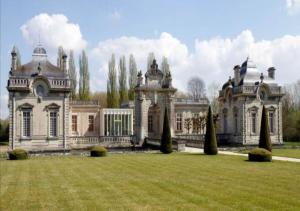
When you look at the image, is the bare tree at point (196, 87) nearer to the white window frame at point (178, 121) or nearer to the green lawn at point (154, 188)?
the white window frame at point (178, 121)

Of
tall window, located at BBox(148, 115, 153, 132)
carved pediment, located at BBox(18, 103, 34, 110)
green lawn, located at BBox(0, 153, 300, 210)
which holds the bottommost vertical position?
green lawn, located at BBox(0, 153, 300, 210)

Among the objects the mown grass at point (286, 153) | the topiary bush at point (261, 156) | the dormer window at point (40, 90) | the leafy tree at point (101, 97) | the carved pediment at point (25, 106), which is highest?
the leafy tree at point (101, 97)

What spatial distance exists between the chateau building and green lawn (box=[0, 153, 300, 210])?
11984mm

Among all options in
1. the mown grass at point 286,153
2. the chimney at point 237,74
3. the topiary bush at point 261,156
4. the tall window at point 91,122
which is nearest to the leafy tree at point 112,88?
the tall window at point 91,122

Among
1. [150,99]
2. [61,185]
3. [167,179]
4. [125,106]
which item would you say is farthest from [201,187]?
[125,106]

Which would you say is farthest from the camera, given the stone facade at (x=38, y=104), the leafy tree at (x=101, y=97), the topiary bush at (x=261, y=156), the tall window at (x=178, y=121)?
the leafy tree at (x=101, y=97)

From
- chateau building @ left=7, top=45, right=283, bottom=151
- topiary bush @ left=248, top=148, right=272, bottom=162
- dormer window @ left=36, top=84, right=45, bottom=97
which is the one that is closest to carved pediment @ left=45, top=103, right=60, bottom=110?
chateau building @ left=7, top=45, right=283, bottom=151

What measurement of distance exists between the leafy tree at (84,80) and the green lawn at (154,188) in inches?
1115

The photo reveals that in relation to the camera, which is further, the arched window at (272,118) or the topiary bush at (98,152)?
the arched window at (272,118)

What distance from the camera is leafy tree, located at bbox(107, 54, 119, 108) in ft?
155

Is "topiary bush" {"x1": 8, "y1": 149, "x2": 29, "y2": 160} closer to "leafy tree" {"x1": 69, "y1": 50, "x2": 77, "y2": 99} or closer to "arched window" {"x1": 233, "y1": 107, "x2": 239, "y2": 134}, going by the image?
"arched window" {"x1": 233, "y1": 107, "x2": 239, "y2": 134}

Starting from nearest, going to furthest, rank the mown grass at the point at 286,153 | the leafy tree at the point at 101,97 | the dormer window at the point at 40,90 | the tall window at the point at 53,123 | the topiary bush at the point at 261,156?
the topiary bush at the point at 261,156 < the mown grass at the point at 286,153 < the dormer window at the point at 40,90 < the tall window at the point at 53,123 < the leafy tree at the point at 101,97

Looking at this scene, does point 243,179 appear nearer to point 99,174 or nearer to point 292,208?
point 292,208

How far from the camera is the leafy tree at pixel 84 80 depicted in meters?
45.7
